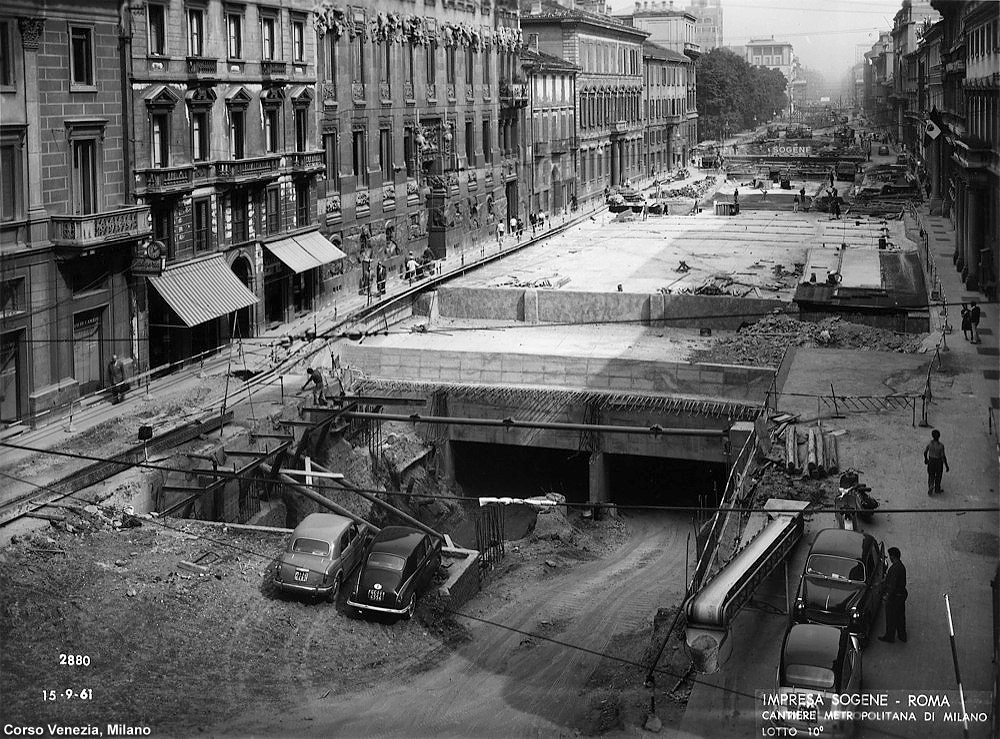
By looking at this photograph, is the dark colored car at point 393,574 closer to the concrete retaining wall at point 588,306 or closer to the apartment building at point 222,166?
the apartment building at point 222,166

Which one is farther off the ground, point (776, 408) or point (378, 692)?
point (776, 408)

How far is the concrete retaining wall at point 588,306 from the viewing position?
56.3 m

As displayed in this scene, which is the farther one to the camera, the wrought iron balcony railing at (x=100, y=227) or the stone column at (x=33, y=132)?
the wrought iron balcony railing at (x=100, y=227)

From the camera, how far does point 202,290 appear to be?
45844 mm

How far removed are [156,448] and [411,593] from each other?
1084 cm

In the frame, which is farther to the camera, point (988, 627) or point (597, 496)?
point (597, 496)

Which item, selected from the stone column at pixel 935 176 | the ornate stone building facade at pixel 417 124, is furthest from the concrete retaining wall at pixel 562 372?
the stone column at pixel 935 176

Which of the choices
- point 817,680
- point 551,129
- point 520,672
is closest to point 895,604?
point 817,680

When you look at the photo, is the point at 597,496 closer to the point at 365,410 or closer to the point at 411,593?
the point at 365,410

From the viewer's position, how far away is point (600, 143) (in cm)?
11775

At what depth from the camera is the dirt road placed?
23.0 metres

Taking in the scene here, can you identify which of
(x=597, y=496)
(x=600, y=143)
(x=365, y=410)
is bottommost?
(x=597, y=496)

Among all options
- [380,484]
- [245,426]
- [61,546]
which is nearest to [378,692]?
[61,546]

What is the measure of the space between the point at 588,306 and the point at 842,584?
3608 centimetres
